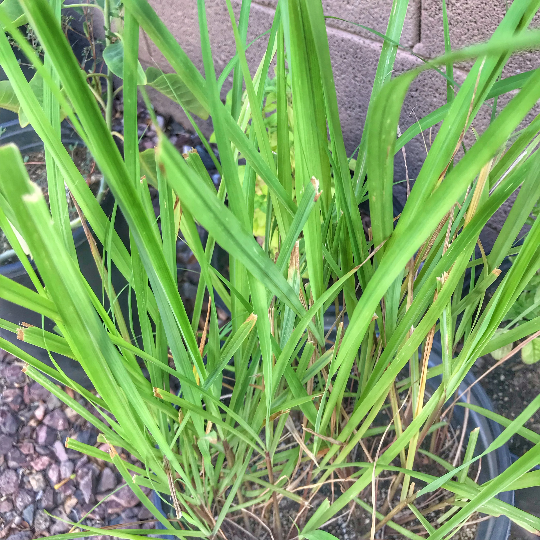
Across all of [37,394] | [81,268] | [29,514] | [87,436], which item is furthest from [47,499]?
[81,268]

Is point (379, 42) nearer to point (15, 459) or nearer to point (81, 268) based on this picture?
point (81, 268)

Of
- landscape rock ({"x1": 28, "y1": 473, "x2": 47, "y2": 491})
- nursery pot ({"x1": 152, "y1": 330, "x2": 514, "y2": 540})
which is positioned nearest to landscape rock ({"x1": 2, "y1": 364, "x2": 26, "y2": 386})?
landscape rock ({"x1": 28, "y1": 473, "x2": 47, "y2": 491})

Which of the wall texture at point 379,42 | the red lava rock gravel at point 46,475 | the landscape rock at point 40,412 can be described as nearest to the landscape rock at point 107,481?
the red lava rock gravel at point 46,475

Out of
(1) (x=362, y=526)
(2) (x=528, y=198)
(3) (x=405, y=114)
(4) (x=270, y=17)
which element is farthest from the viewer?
(4) (x=270, y=17)

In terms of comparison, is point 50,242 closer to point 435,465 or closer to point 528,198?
point 528,198

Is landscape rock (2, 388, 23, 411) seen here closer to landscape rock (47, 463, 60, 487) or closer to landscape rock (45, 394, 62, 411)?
landscape rock (45, 394, 62, 411)

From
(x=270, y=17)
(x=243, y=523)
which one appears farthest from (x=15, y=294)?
(x=270, y=17)
